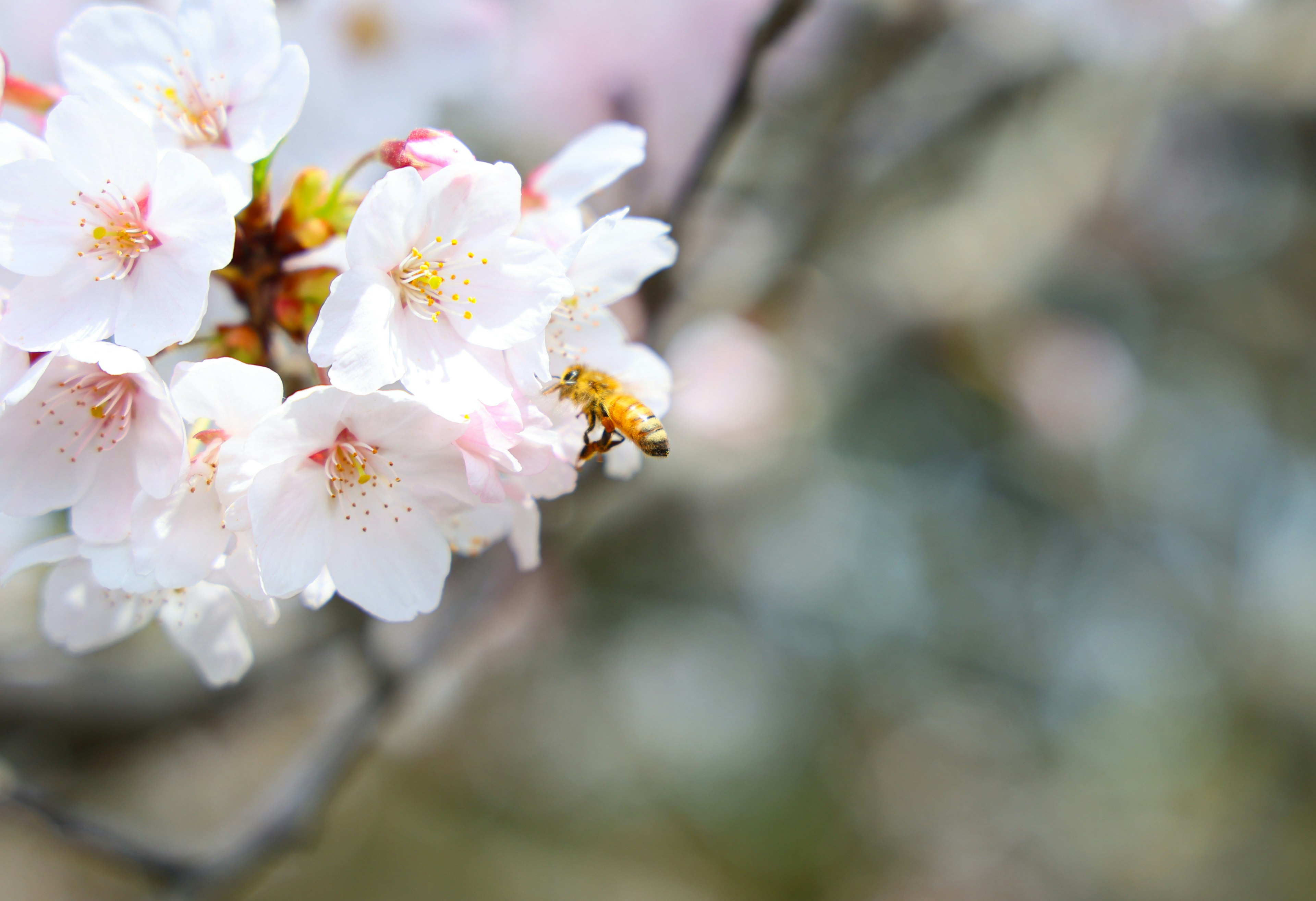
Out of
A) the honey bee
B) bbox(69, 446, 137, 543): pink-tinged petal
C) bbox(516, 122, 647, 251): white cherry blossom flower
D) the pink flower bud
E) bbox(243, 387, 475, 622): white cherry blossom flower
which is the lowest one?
bbox(69, 446, 137, 543): pink-tinged petal

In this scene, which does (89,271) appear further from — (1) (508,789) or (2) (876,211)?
(1) (508,789)

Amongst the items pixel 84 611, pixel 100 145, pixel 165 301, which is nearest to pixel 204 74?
pixel 100 145

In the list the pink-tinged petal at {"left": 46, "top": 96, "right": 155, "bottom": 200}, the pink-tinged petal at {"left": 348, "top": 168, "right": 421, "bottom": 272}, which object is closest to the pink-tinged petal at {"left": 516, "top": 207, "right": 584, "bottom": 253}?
the pink-tinged petal at {"left": 348, "top": 168, "right": 421, "bottom": 272}

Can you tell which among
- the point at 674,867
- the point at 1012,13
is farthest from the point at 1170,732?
the point at 1012,13

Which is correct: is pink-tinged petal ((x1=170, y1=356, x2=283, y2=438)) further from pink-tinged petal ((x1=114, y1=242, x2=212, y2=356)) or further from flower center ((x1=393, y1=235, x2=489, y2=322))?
flower center ((x1=393, y1=235, x2=489, y2=322))

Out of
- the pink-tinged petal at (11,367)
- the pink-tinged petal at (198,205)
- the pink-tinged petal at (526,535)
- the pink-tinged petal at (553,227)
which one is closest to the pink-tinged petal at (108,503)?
the pink-tinged petal at (11,367)
